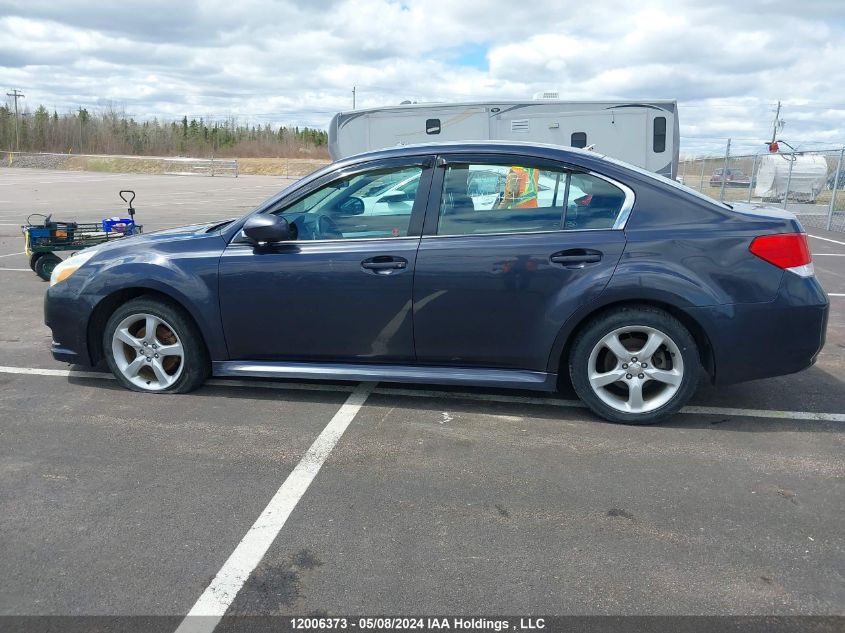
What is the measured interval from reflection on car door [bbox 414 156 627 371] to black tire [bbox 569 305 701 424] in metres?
0.18

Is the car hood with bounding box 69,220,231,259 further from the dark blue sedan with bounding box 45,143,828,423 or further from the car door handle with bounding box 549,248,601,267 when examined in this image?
the car door handle with bounding box 549,248,601,267

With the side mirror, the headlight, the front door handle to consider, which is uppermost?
the side mirror

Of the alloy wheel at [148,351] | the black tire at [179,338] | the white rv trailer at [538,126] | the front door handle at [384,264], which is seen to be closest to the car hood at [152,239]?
the black tire at [179,338]

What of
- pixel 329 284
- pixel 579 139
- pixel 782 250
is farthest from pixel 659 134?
pixel 329 284

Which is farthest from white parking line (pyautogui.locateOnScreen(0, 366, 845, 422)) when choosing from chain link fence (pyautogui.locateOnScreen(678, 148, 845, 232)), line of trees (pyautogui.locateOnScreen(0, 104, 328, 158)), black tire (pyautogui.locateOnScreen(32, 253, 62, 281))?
line of trees (pyautogui.locateOnScreen(0, 104, 328, 158))

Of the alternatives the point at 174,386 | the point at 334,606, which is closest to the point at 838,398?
the point at 334,606

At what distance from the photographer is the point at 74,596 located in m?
2.65

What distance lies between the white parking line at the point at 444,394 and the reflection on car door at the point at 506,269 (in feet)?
1.57

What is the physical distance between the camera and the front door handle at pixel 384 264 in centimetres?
428

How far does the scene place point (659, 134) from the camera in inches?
474

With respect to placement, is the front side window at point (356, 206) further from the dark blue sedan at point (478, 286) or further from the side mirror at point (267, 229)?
the side mirror at point (267, 229)

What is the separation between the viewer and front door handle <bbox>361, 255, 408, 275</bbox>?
4.28m

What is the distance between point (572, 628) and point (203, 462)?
7.07ft

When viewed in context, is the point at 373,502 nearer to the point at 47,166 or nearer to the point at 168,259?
the point at 168,259
